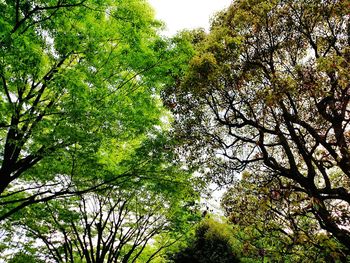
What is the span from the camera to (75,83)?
22.8ft

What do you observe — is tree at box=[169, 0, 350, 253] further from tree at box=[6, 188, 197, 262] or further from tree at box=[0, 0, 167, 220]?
tree at box=[6, 188, 197, 262]

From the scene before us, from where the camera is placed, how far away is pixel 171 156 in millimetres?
10188

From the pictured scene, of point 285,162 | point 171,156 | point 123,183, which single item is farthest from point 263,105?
point 123,183

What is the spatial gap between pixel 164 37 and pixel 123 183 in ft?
16.0

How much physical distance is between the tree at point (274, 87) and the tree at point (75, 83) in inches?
65.6

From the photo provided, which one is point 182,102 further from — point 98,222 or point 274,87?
point 98,222

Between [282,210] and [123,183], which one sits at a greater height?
[123,183]

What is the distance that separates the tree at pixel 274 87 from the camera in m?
7.56

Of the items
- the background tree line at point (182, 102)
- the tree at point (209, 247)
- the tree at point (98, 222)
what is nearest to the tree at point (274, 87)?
the background tree line at point (182, 102)

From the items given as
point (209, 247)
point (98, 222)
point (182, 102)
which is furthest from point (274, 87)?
A: point (209, 247)

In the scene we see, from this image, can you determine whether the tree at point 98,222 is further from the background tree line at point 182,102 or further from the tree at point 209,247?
the tree at point 209,247

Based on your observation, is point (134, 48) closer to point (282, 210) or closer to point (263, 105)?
point (263, 105)

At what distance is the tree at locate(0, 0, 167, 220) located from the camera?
6734 millimetres

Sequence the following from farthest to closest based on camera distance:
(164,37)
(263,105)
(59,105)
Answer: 1. (164,37)
2. (263,105)
3. (59,105)
